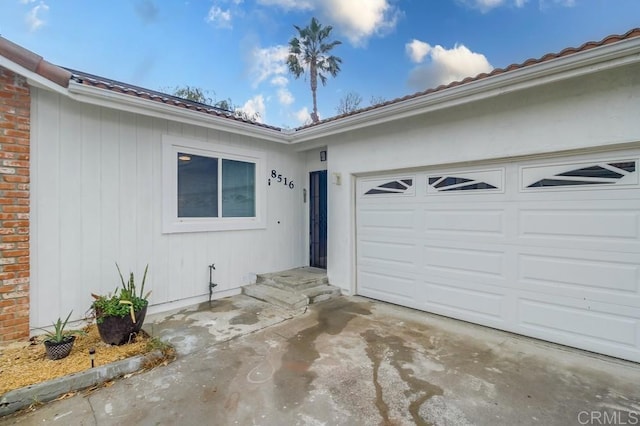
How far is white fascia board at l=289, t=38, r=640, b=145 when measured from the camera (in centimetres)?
314

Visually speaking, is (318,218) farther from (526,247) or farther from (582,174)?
(582,174)

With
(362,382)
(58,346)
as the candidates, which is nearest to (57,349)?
(58,346)

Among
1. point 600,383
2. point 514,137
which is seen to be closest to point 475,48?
point 514,137

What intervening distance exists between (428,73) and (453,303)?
1158 cm

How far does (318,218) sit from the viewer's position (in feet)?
24.8

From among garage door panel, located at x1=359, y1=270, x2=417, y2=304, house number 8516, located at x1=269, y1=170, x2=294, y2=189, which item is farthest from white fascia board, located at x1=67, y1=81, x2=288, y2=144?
garage door panel, located at x1=359, y1=270, x2=417, y2=304

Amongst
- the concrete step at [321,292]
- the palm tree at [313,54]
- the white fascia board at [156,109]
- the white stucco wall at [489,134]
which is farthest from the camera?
the palm tree at [313,54]

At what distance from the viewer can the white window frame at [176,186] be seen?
5.35 meters

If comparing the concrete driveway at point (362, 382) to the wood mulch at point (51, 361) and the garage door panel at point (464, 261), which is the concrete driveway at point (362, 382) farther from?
the garage door panel at point (464, 261)

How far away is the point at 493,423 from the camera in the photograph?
253cm

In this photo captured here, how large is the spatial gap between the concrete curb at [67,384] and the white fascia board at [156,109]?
340cm

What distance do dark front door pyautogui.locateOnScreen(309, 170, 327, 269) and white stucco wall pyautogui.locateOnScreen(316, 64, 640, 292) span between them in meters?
0.78

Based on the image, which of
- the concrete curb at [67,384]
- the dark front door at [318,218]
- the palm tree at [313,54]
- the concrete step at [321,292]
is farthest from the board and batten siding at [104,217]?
the palm tree at [313,54]

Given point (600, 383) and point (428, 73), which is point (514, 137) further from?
point (428, 73)
